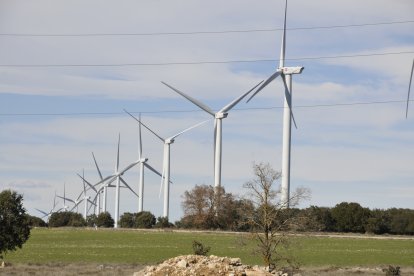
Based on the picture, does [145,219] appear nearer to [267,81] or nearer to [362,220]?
[362,220]

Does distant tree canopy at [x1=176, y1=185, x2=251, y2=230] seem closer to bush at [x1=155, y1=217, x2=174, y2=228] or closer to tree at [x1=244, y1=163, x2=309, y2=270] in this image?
bush at [x1=155, y1=217, x2=174, y2=228]

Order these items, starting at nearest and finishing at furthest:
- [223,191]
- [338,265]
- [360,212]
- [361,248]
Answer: [338,265] < [361,248] < [360,212] < [223,191]

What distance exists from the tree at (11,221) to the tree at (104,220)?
383 ft

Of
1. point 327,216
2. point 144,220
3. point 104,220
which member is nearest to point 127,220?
point 104,220

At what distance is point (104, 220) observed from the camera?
586 ft

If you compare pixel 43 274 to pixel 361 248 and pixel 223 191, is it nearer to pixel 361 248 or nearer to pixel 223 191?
pixel 361 248

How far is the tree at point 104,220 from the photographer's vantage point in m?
179

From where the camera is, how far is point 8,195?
202ft

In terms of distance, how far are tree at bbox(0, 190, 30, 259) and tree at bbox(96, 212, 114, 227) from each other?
116825 mm

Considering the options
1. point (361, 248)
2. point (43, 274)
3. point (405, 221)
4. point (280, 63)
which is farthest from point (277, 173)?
point (405, 221)

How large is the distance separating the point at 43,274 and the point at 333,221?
100 meters

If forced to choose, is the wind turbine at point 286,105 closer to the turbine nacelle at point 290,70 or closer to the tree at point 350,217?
the turbine nacelle at point 290,70

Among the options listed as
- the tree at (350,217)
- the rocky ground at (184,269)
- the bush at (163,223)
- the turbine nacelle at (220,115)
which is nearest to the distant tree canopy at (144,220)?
the bush at (163,223)

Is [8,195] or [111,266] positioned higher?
[8,195]
